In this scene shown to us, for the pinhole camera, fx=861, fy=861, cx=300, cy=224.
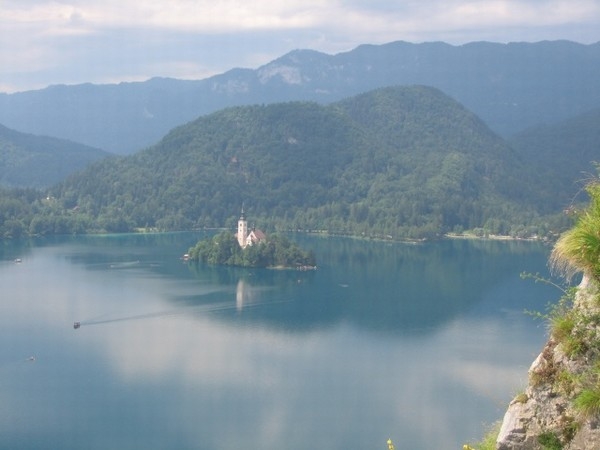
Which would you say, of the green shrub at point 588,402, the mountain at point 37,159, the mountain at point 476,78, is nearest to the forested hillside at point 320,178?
the mountain at point 37,159

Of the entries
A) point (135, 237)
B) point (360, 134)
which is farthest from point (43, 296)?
point (360, 134)

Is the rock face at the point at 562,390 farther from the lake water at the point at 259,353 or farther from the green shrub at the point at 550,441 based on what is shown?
the lake water at the point at 259,353

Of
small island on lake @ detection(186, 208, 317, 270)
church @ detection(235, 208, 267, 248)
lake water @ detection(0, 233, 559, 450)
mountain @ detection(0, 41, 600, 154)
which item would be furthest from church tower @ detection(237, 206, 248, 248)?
mountain @ detection(0, 41, 600, 154)

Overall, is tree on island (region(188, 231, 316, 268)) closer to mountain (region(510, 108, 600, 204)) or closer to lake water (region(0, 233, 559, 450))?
lake water (region(0, 233, 559, 450))

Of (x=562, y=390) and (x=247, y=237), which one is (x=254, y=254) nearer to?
(x=247, y=237)

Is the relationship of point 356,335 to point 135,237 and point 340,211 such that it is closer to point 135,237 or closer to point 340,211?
point 135,237
